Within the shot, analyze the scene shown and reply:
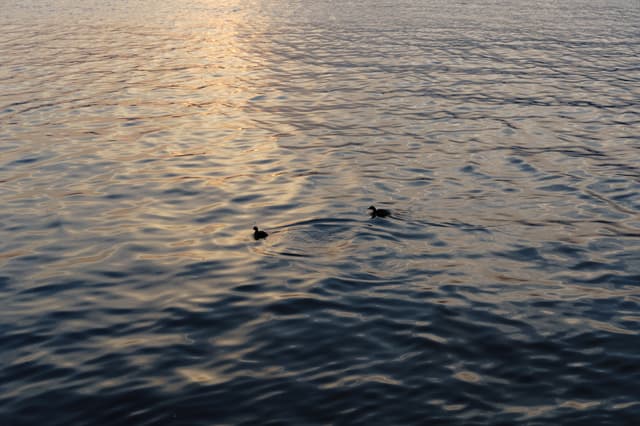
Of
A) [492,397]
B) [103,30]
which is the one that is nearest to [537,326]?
[492,397]

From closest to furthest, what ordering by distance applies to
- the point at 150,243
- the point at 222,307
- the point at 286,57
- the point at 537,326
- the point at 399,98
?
the point at 537,326 → the point at 222,307 → the point at 150,243 → the point at 399,98 → the point at 286,57

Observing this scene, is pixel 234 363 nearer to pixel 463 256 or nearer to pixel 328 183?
pixel 463 256

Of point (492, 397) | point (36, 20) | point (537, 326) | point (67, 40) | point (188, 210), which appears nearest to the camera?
point (492, 397)

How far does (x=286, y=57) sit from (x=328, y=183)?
26.0 m

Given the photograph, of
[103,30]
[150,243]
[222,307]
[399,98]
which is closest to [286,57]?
[399,98]

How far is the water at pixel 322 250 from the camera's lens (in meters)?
10.1

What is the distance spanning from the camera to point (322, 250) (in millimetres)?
15164

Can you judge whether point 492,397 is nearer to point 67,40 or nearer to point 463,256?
point 463,256

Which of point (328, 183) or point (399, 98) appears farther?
point (399, 98)

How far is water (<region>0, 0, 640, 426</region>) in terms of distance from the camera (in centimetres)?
1014

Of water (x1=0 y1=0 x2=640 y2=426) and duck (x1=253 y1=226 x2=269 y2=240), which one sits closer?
water (x1=0 y1=0 x2=640 y2=426)

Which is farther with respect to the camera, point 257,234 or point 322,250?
point 257,234

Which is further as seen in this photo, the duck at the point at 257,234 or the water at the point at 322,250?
the duck at the point at 257,234

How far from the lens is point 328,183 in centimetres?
1980
